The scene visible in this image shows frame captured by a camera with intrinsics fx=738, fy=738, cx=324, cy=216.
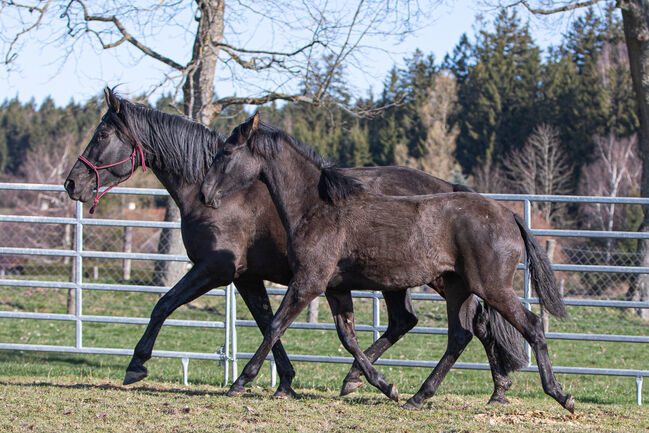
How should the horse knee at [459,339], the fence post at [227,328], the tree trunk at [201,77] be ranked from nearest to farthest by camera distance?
1. the horse knee at [459,339]
2. the fence post at [227,328]
3. the tree trunk at [201,77]

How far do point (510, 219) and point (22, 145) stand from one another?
70888mm

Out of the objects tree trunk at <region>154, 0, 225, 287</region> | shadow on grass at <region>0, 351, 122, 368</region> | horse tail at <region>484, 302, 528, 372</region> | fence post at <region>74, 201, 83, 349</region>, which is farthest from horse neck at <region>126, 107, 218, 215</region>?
tree trunk at <region>154, 0, 225, 287</region>

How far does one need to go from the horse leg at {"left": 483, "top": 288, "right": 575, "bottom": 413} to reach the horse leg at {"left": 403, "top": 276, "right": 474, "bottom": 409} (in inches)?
16.1

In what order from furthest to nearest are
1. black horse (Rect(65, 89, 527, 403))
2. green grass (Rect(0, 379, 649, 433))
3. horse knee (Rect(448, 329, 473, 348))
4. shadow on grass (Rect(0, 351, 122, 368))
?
shadow on grass (Rect(0, 351, 122, 368)) → black horse (Rect(65, 89, 527, 403)) → horse knee (Rect(448, 329, 473, 348)) → green grass (Rect(0, 379, 649, 433))

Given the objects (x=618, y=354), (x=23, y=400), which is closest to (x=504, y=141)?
(x=618, y=354)

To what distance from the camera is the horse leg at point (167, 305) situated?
19.1ft

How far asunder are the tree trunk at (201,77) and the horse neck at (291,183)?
7519mm

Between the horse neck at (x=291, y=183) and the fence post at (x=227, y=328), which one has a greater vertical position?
the horse neck at (x=291, y=183)

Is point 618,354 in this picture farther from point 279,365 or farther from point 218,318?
point 279,365

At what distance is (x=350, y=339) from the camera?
5.72 meters

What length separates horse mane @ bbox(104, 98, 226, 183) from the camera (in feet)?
20.6

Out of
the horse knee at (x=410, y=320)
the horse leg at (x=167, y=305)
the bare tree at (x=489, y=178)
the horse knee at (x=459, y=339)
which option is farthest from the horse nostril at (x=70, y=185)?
the bare tree at (x=489, y=178)

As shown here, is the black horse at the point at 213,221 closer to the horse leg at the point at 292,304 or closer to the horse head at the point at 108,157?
the horse head at the point at 108,157

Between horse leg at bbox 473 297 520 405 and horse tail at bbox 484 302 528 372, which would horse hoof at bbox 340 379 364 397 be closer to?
horse leg at bbox 473 297 520 405
